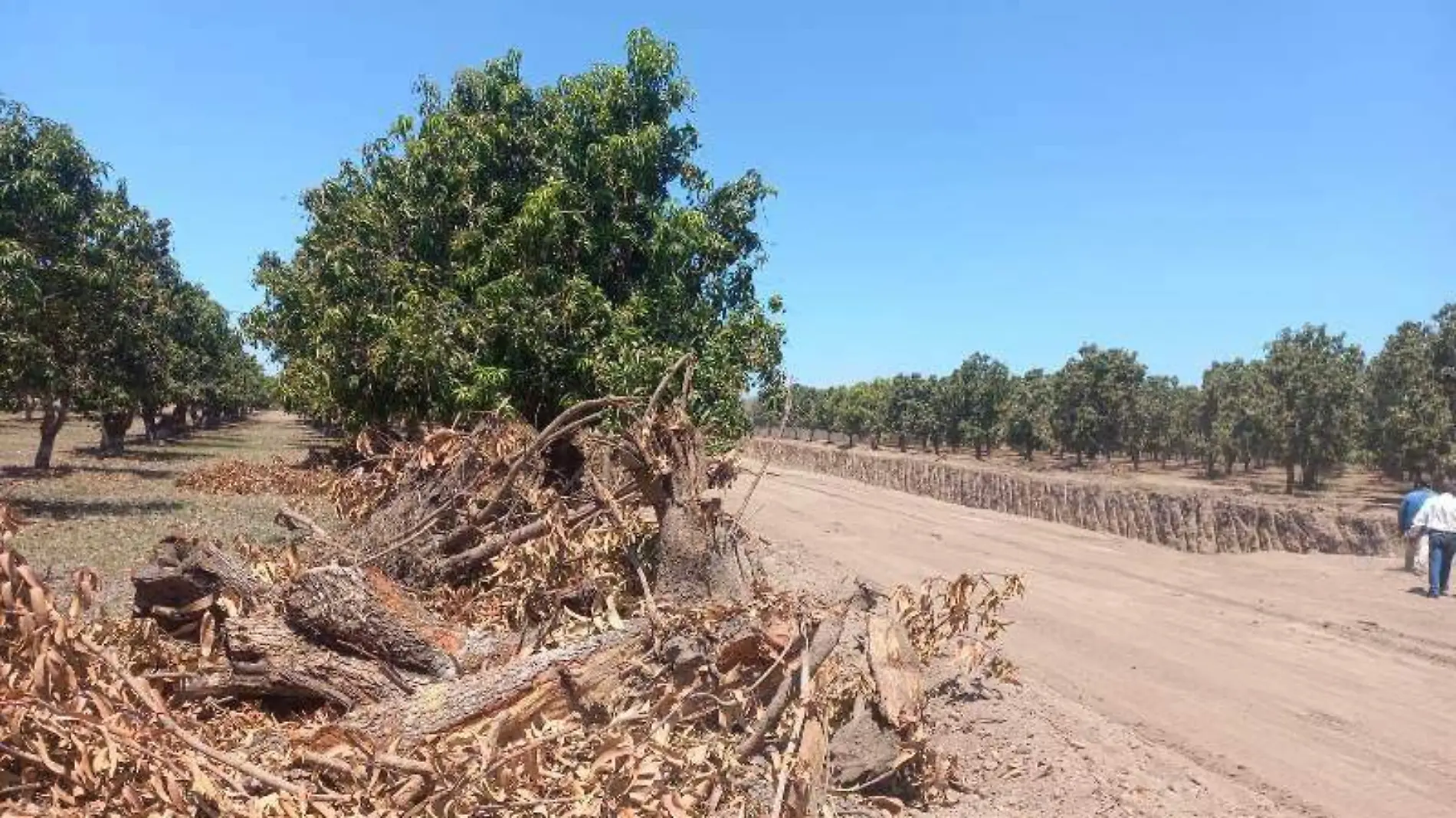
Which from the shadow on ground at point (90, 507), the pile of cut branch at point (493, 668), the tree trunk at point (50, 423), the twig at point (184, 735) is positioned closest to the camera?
the twig at point (184, 735)

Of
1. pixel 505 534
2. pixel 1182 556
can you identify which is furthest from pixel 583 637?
pixel 1182 556

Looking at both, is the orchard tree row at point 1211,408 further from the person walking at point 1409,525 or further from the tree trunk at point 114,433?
the tree trunk at point 114,433

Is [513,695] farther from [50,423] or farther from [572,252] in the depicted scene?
[50,423]

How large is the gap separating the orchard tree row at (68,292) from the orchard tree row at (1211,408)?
10.3 metres

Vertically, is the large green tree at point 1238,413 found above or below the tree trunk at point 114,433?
above

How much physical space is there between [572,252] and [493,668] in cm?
647

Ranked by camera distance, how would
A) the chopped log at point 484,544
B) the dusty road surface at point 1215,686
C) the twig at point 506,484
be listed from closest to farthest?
the dusty road surface at point 1215,686 → the twig at point 506,484 → the chopped log at point 484,544

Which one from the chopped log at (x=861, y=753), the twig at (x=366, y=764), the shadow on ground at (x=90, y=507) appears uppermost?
the twig at (x=366, y=764)

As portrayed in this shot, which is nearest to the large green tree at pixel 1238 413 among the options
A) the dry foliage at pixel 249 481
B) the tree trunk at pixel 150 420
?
the dry foliage at pixel 249 481

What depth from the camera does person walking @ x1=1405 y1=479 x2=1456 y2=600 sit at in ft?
45.2

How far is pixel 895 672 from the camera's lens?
5.68 meters

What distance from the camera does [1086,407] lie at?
53.1m

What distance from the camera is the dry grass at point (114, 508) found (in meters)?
11.5

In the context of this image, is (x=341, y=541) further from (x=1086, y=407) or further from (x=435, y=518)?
(x=1086, y=407)
